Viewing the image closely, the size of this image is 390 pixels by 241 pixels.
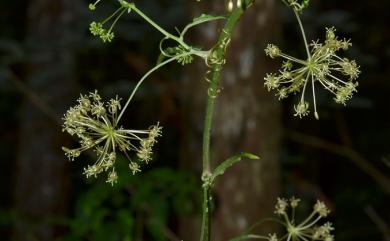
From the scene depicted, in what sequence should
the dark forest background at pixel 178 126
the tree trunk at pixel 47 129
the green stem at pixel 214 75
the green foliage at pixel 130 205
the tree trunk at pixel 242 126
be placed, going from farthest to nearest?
the tree trunk at pixel 47 129 < the tree trunk at pixel 242 126 < the dark forest background at pixel 178 126 < the green foliage at pixel 130 205 < the green stem at pixel 214 75

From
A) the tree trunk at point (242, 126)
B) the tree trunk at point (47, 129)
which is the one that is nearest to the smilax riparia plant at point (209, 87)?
the tree trunk at point (242, 126)

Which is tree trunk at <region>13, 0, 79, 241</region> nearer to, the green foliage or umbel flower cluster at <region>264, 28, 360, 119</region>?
the green foliage

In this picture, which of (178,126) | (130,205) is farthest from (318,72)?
(178,126)

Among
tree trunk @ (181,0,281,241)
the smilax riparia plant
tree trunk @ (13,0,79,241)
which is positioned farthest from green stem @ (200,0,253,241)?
tree trunk @ (13,0,79,241)

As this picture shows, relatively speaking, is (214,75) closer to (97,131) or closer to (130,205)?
(97,131)

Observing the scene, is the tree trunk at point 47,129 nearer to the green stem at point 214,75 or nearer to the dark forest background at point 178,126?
the dark forest background at point 178,126

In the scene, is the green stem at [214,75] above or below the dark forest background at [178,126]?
below

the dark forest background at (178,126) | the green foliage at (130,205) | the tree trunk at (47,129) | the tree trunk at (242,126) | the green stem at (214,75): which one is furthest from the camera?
the tree trunk at (47,129)
